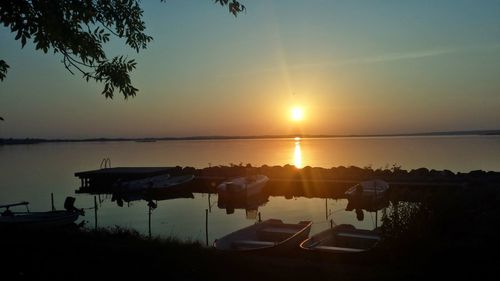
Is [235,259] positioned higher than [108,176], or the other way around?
[235,259]

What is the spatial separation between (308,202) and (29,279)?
99.6 ft

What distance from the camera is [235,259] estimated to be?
9.67 meters

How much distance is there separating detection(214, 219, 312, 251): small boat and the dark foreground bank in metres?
2.37

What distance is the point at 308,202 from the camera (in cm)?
3691

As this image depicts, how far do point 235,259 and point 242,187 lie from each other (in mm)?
27735

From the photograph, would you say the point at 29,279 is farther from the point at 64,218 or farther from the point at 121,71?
the point at 64,218

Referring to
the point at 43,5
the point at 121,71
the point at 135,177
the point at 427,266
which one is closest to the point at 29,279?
the point at 121,71

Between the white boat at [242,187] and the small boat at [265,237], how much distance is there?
59.3ft

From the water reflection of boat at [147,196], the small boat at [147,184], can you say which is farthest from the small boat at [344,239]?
the small boat at [147,184]

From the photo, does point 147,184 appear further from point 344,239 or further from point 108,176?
point 344,239

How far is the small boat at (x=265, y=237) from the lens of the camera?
14.8 meters

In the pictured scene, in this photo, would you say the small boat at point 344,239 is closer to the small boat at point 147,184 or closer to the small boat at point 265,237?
the small boat at point 265,237

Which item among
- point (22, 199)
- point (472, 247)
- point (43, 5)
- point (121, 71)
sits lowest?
point (22, 199)

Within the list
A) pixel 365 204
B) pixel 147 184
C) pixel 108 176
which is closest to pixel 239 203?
pixel 365 204
